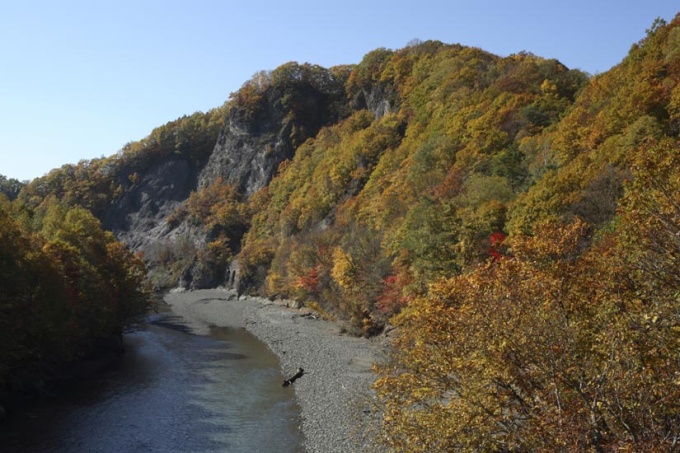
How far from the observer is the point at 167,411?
102 feet

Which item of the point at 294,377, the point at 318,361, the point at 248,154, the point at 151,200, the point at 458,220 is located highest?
the point at 248,154

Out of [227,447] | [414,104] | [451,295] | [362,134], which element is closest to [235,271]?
[362,134]

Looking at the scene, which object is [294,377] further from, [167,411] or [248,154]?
[248,154]

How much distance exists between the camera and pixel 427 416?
13852mm

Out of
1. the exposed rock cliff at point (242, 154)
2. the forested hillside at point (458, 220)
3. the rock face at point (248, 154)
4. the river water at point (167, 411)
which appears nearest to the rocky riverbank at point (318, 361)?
the river water at point (167, 411)

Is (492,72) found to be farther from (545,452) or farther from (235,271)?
(545,452)

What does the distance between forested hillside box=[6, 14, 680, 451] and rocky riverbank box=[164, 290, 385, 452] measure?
323 centimetres

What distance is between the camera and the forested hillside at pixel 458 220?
11768 millimetres

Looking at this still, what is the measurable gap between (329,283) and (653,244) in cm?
5673

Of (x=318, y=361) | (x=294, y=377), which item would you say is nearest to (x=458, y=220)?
(x=318, y=361)

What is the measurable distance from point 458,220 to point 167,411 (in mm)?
26056

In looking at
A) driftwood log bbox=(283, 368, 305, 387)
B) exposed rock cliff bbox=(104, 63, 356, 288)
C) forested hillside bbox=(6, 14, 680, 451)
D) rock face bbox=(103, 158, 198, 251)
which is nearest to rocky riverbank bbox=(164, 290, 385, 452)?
driftwood log bbox=(283, 368, 305, 387)

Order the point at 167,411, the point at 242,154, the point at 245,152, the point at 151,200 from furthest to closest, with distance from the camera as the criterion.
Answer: the point at 151,200 < the point at 242,154 < the point at 245,152 < the point at 167,411

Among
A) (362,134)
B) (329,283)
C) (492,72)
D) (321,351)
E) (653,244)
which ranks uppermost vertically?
(492,72)
